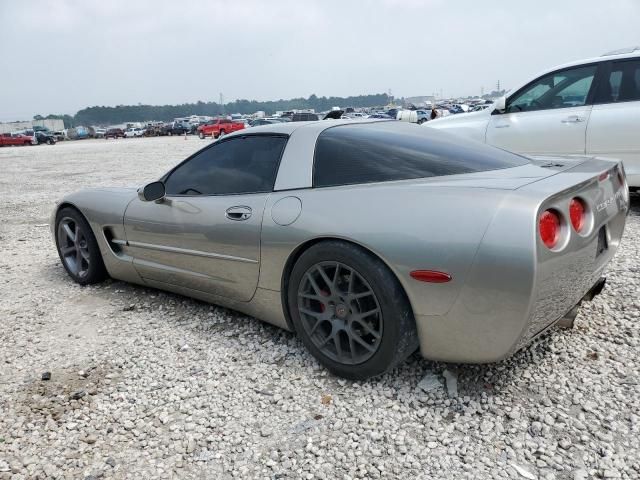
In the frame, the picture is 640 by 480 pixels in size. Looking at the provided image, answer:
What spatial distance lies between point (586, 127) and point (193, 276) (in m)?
4.45

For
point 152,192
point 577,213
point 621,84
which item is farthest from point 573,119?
point 152,192

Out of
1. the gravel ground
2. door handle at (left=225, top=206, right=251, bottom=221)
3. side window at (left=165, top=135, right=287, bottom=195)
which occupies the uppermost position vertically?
side window at (left=165, top=135, right=287, bottom=195)

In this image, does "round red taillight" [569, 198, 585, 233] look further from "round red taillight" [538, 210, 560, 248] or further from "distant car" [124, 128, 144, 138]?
"distant car" [124, 128, 144, 138]

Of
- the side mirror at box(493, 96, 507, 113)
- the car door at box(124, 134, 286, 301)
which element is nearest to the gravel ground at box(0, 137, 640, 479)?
the car door at box(124, 134, 286, 301)

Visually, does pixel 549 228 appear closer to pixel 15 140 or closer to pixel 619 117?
pixel 619 117

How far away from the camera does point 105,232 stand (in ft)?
12.6

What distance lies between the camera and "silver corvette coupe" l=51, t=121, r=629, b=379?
2.05m

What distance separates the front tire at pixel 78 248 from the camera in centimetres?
400

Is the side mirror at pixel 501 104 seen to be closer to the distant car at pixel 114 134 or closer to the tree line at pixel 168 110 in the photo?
the distant car at pixel 114 134

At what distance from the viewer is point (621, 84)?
5305 millimetres

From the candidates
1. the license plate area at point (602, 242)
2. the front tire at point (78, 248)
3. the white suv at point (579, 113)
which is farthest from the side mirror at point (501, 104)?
the front tire at point (78, 248)

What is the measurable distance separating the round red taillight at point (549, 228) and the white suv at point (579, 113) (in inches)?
123

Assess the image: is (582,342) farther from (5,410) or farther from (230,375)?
(5,410)

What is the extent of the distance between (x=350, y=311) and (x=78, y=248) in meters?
2.72
